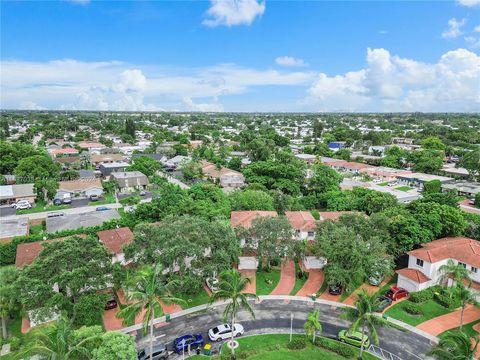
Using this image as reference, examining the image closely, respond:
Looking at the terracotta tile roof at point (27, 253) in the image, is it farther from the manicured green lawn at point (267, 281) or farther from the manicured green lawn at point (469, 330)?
the manicured green lawn at point (469, 330)

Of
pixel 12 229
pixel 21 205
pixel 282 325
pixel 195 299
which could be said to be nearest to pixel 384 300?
pixel 282 325

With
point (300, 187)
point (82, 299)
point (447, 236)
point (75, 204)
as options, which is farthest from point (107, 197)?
point (447, 236)

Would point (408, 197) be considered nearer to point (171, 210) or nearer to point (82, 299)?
point (171, 210)

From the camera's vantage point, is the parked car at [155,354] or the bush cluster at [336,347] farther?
the bush cluster at [336,347]

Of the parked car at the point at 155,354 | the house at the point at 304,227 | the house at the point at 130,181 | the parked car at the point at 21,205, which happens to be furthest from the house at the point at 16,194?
the parked car at the point at 155,354

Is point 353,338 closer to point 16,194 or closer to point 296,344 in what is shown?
point 296,344

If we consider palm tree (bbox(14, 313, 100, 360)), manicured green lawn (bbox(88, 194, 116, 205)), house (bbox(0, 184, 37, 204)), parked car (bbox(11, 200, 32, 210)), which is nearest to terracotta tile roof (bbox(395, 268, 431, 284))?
palm tree (bbox(14, 313, 100, 360))
